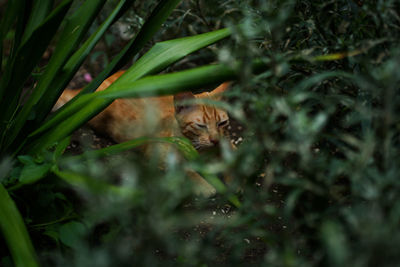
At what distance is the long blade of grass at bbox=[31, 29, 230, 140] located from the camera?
4.85ft

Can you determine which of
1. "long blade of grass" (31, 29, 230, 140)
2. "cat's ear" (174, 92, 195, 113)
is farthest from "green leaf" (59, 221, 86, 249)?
"cat's ear" (174, 92, 195, 113)

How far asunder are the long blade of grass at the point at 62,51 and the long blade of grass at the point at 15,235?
374 millimetres

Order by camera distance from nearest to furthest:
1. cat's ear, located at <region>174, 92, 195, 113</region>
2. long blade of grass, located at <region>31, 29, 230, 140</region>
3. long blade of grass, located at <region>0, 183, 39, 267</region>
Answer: long blade of grass, located at <region>0, 183, 39, 267</region>
long blade of grass, located at <region>31, 29, 230, 140</region>
cat's ear, located at <region>174, 92, 195, 113</region>

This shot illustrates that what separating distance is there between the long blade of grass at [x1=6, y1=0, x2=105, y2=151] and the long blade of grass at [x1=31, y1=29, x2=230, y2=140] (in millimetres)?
98

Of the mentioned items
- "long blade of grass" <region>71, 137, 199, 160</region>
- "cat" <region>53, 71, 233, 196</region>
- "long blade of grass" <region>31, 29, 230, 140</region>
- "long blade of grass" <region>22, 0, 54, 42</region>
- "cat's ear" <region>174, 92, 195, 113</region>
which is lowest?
"cat" <region>53, 71, 233, 196</region>

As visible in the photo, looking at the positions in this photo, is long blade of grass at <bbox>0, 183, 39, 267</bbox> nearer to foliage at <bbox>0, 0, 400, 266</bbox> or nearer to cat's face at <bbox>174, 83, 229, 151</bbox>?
foliage at <bbox>0, 0, 400, 266</bbox>

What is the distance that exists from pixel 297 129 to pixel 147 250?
0.31 meters

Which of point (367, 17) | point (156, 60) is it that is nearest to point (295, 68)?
point (367, 17)

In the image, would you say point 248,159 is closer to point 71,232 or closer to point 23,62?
point 71,232

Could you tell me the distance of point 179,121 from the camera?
2.00m

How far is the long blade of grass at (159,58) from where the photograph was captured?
1479mm

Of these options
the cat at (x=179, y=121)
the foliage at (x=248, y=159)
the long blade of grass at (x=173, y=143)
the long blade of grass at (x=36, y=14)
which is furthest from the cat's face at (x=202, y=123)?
the long blade of grass at (x=36, y=14)

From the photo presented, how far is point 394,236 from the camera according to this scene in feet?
2.12

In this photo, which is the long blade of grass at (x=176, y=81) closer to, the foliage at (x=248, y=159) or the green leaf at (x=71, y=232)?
the foliage at (x=248, y=159)
